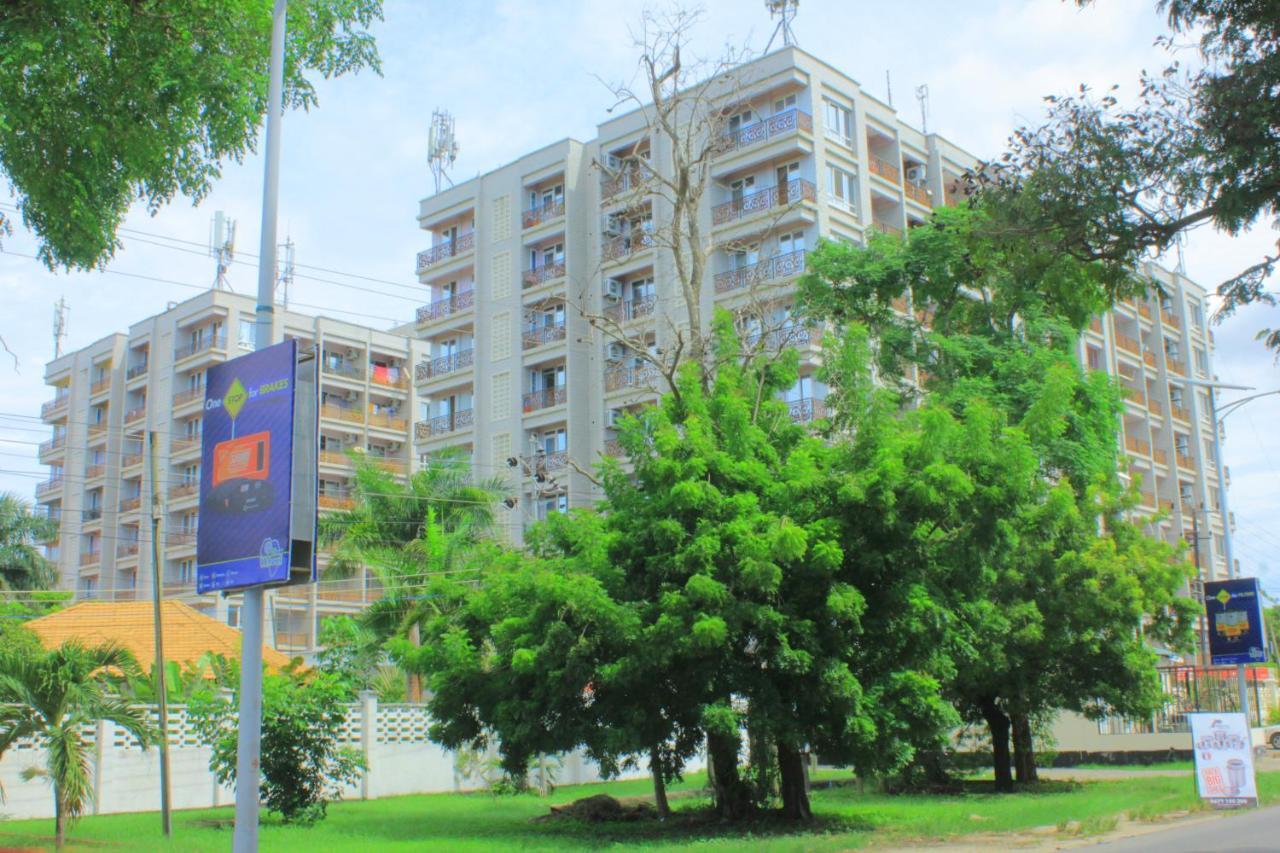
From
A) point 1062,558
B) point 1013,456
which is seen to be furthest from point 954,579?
point 1062,558

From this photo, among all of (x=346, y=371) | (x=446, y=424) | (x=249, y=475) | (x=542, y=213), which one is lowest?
(x=249, y=475)

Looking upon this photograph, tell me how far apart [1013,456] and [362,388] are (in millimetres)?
51342

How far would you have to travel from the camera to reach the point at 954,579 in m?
17.9

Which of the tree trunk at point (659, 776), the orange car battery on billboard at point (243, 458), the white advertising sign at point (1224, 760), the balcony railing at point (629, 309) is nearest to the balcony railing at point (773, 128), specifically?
the balcony railing at point (629, 309)

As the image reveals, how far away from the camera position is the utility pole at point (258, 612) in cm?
1024

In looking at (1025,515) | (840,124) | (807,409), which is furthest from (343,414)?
(1025,515)

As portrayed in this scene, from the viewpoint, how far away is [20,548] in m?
44.8

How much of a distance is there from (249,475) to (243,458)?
0.65 ft

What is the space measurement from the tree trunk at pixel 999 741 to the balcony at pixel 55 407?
60590mm

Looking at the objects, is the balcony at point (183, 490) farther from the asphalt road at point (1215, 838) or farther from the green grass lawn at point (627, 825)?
the asphalt road at point (1215, 838)

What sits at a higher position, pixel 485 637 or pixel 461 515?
pixel 461 515

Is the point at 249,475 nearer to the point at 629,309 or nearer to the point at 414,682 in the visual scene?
the point at 414,682

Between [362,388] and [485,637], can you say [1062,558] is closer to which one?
[485,637]

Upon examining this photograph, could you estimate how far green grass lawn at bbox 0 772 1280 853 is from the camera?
1611 centimetres
